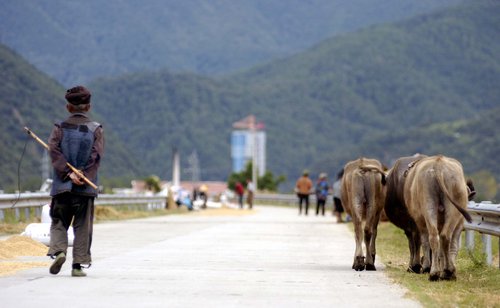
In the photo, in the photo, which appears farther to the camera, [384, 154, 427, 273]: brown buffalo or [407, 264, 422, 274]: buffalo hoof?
[384, 154, 427, 273]: brown buffalo

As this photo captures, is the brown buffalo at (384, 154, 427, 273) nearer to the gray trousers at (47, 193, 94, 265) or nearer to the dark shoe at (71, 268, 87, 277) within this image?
the gray trousers at (47, 193, 94, 265)

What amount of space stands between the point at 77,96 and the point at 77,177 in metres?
0.93

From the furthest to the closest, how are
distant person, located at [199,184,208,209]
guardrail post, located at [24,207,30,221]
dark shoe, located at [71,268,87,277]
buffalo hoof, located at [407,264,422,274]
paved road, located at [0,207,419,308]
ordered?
distant person, located at [199,184,208,209] < guardrail post, located at [24,207,30,221] < buffalo hoof, located at [407,264,422,274] < dark shoe, located at [71,268,87,277] < paved road, located at [0,207,419,308]

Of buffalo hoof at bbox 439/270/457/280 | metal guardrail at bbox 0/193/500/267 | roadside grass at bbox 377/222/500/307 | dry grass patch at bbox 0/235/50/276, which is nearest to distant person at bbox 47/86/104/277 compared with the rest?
dry grass patch at bbox 0/235/50/276

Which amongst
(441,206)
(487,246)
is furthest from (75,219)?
(487,246)

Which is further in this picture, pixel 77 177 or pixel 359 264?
pixel 359 264

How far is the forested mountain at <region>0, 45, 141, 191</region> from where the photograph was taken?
418ft

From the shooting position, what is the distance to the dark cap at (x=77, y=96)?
14.8m

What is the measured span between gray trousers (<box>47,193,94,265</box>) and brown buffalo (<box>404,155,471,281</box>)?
378 centimetres

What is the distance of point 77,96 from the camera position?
14.8m

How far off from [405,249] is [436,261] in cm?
832

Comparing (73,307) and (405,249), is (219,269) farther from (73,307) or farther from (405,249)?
(405,249)

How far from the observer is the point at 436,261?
48.9 feet

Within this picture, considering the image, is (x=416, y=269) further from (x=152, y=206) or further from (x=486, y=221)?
(x=152, y=206)
